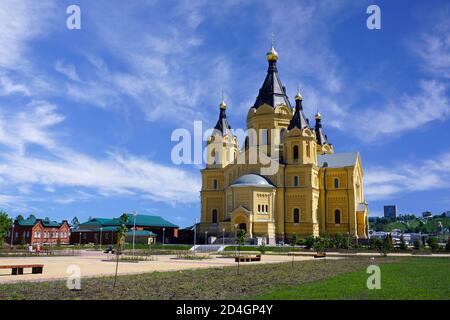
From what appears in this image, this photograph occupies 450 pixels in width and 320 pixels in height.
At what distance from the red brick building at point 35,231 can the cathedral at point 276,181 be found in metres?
33.2

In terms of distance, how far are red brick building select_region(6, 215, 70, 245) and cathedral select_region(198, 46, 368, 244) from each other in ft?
109

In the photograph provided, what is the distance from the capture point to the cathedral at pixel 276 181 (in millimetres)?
61094

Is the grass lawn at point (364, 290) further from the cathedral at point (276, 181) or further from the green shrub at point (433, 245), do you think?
the cathedral at point (276, 181)

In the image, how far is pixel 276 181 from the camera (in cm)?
6334

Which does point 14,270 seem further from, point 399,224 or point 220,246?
point 399,224

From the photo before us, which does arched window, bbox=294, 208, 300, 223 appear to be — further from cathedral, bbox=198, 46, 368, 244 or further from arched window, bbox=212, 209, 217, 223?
arched window, bbox=212, 209, 217, 223

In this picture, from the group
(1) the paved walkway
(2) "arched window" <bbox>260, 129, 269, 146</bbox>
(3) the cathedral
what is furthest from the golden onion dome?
(1) the paved walkway

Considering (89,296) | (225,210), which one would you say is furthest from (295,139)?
(89,296)

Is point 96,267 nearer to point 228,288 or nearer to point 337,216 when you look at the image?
point 228,288

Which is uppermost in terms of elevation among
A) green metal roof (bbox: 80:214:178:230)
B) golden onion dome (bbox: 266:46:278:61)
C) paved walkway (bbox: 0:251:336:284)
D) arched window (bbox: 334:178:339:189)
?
golden onion dome (bbox: 266:46:278:61)

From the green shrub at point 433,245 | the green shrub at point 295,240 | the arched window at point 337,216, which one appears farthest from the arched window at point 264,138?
the green shrub at point 433,245

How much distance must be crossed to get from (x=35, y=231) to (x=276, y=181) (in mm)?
47484

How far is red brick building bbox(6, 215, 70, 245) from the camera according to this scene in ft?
266
